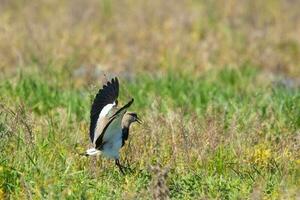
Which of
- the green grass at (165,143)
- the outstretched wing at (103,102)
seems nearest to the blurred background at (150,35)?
the green grass at (165,143)

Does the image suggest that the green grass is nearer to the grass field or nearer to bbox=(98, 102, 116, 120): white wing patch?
the grass field

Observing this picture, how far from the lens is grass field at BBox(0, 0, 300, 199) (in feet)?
20.5

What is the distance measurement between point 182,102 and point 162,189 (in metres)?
3.78

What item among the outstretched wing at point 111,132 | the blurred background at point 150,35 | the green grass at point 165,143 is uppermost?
the outstretched wing at point 111,132

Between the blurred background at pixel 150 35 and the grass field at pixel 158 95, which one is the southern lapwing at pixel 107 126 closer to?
the grass field at pixel 158 95

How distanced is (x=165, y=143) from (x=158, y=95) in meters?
1.91

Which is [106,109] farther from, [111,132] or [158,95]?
[158,95]

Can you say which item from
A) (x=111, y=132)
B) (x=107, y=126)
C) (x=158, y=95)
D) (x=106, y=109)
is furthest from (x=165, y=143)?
(x=158, y=95)

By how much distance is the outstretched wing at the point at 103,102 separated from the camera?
675 centimetres

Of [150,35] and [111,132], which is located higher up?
[111,132]

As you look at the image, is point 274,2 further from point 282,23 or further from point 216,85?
point 216,85

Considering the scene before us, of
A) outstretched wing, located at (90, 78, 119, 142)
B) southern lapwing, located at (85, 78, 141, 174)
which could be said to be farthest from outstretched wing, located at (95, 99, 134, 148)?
outstretched wing, located at (90, 78, 119, 142)

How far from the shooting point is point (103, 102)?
681cm

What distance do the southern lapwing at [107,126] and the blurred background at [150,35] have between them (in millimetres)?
4024
